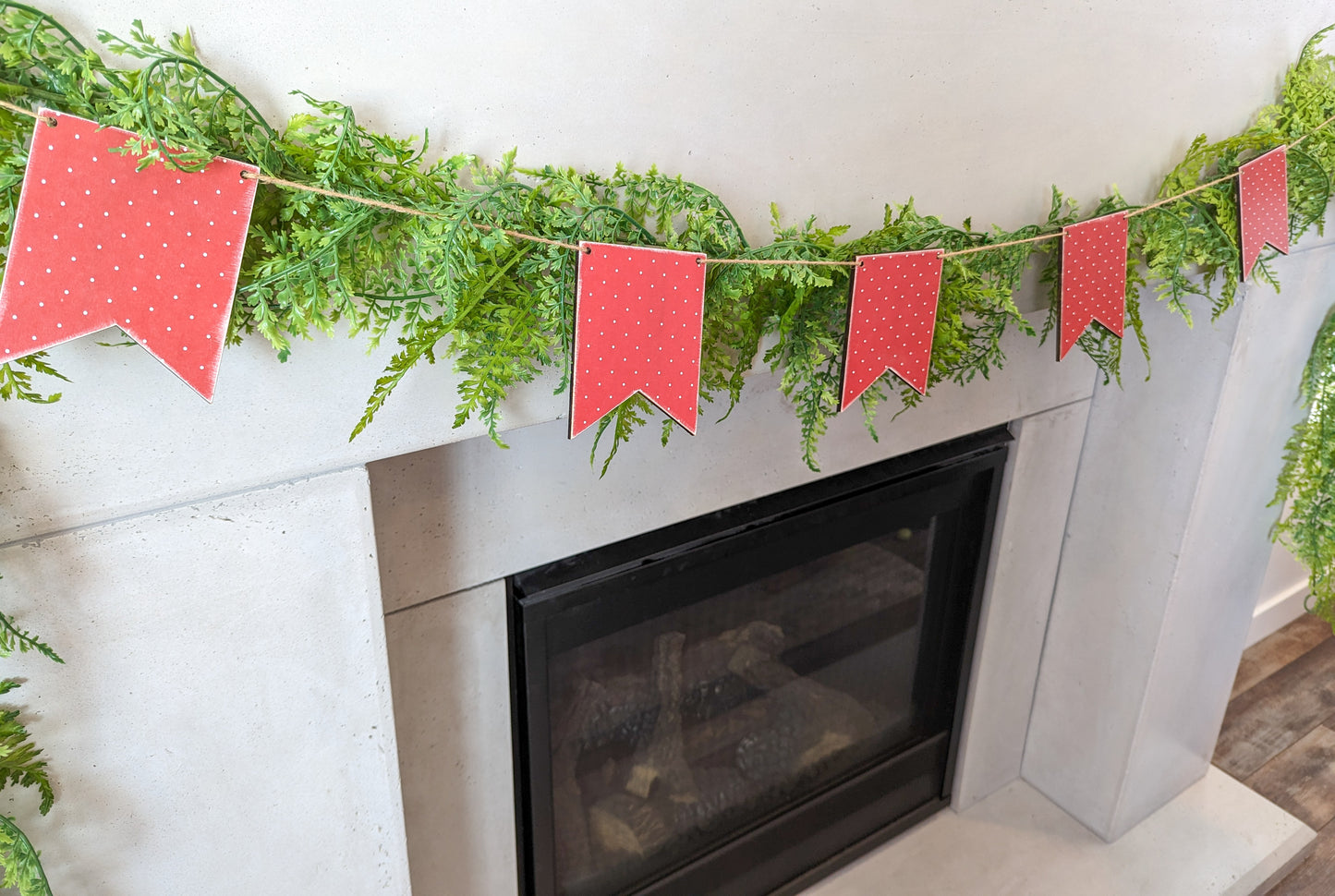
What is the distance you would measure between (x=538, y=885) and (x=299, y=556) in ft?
2.43

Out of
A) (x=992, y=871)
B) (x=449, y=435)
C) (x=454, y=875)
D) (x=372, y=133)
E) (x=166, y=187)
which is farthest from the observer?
(x=992, y=871)

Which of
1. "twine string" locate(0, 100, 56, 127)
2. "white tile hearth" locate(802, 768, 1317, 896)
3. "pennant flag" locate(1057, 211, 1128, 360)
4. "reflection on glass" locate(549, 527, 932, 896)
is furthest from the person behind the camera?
"white tile hearth" locate(802, 768, 1317, 896)

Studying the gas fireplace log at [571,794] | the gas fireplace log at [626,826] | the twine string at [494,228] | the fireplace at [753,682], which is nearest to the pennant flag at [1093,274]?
the twine string at [494,228]

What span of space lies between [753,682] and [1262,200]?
100 centimetres

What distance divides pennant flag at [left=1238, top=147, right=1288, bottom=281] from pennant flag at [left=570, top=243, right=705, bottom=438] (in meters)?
0.90

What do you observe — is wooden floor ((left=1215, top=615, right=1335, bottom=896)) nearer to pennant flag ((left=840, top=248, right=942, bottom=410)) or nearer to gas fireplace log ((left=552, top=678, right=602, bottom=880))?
gas fireplace log ((left=552, top=678, right=602, bottom=880))

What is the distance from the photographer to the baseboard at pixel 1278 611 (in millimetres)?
2600

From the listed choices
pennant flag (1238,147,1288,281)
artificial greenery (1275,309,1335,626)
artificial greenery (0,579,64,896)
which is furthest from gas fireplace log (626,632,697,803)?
artificial greenery (1275,309,1335,626)

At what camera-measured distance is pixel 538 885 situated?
4.40 ft

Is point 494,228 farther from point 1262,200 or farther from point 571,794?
point 1262,200

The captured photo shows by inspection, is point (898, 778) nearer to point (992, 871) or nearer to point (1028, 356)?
point (992, 871)

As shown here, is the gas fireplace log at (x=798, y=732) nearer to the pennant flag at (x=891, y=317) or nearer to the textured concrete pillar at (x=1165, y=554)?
the textured concrete pillar at (x=1165, y=554)

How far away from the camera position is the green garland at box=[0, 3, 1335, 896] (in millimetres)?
611

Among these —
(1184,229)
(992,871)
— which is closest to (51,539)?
(1184,229)
